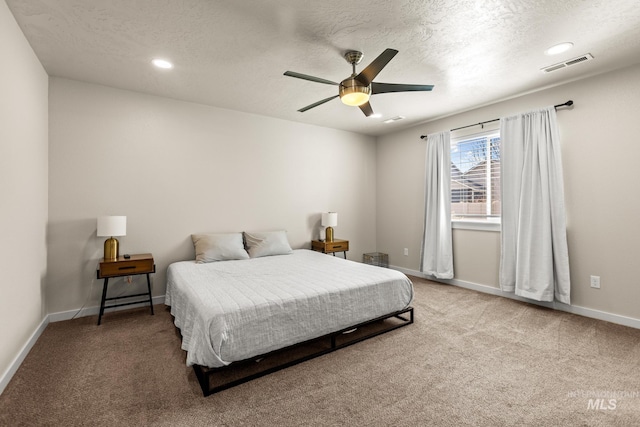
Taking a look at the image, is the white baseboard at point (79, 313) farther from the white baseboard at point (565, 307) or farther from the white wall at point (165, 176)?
the white baseboard at point (565, 307)

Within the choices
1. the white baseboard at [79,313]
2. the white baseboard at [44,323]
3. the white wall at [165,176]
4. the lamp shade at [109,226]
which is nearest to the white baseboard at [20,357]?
the white baseboard at [44,323]

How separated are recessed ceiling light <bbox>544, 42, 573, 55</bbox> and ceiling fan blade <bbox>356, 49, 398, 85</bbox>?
168cm

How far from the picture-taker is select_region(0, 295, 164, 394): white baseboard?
2.02 m

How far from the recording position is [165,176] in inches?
148

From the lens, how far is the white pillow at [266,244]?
407 centimetres

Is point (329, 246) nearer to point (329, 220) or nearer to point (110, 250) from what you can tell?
point (329, 220)

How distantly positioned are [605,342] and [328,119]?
4.17 m

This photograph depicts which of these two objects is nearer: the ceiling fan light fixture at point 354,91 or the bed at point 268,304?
the bed at point 268,304

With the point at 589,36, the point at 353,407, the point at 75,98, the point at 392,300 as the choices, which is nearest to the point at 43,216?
the point at 75,98

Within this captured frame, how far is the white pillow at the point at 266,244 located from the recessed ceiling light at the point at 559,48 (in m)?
3.63

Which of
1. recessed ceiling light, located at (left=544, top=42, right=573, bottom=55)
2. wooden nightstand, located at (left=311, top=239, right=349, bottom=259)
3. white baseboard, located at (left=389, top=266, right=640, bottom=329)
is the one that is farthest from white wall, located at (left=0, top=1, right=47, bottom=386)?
white baseboard, located at (left=389, top=266, right=640, bottom=329)

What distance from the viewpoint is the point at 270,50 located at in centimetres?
265

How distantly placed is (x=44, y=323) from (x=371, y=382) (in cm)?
329

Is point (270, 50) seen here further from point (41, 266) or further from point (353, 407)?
point (41, 266)
